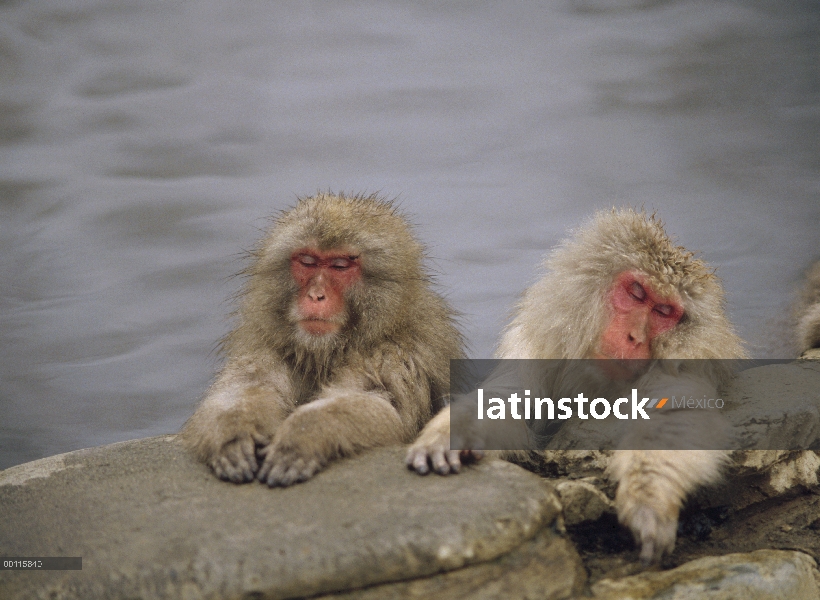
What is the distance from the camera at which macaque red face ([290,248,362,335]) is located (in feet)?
11.8

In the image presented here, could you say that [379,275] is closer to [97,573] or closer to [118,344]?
[97,573]

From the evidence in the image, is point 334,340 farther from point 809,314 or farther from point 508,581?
point 809,314

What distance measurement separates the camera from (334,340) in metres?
3.67

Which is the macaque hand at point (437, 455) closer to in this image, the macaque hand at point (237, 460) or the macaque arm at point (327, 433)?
the macaque arm at point (327, 433)

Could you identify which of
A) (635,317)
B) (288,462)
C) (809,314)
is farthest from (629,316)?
A: (809,314)

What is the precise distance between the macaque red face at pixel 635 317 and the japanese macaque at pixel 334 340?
84 cm

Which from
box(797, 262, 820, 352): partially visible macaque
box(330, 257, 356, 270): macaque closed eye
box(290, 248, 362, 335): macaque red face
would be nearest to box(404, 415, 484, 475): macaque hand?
box(290, 248, 362, 335): macaque red face

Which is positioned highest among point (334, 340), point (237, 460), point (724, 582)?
point (334, 340)

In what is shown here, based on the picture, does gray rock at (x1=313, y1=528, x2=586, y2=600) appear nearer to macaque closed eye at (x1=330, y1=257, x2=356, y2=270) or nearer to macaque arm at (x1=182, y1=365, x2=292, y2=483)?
macaque arm at (x1=182, y1=365, x2=292, y2=483)

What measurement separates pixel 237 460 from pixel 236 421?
0.21m

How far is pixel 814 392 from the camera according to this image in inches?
144

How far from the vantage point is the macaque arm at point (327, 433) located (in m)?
3.14

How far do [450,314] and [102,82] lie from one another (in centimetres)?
339

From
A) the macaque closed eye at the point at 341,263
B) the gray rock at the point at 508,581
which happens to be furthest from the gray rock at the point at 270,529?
the macaque closed eye at the point at 341,263
